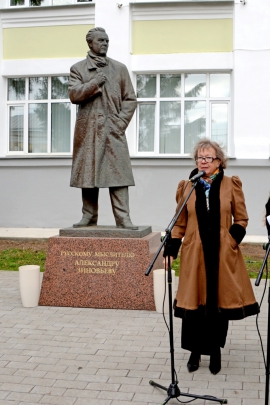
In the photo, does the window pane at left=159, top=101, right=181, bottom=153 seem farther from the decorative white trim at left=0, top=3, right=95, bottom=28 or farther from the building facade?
the decorative white trim at left=0, top=3, right=95, bottom=28

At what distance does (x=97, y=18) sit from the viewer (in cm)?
1452

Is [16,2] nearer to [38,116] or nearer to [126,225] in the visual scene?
[38,116]

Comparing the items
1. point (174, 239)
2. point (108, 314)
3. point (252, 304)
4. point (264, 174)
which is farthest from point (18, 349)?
point (264, 174)

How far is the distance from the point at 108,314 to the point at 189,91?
939 centimetres

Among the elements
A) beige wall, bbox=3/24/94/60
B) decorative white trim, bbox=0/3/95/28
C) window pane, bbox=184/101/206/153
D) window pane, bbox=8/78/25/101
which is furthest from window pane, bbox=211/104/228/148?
window pane, bbox=8/78/25/101

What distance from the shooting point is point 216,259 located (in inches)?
178

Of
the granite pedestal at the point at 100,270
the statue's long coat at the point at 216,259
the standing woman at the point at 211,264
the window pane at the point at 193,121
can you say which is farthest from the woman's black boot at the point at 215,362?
the window pane at the point at 193,121

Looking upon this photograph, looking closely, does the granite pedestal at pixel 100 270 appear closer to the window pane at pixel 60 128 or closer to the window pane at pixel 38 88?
the window pane at pixel 60 128

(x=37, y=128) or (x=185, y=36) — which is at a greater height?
(x=185, y=36)

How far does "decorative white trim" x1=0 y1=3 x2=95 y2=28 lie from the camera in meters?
Result: 14.8

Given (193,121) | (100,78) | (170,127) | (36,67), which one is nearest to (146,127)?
(170,127)

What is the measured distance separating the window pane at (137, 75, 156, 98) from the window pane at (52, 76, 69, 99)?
6.47 feet

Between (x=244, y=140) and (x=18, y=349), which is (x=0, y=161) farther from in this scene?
(x=18, y=349)

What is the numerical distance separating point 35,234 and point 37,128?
11.2 ft
